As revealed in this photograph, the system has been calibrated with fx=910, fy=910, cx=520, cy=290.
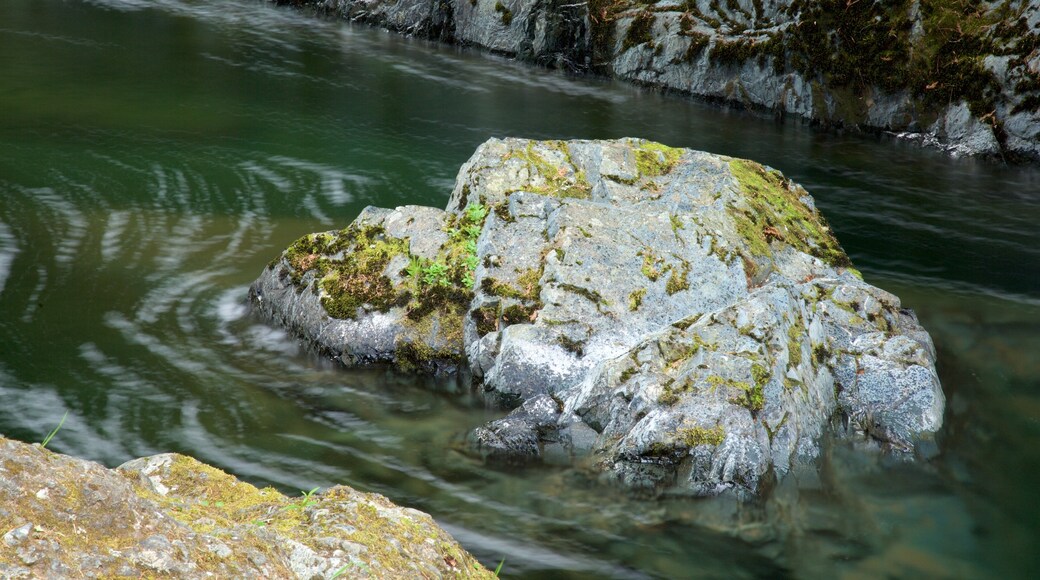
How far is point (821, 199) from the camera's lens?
1287cm

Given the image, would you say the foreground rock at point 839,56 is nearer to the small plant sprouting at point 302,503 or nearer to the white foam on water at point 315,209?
the white foam on water at point 315,209

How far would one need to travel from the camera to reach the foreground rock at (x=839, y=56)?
15.2 meters

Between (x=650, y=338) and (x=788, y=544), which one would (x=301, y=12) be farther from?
(x=788, y=544)

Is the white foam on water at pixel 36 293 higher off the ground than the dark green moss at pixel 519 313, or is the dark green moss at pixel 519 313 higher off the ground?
the dark green moss at pixel 519 313

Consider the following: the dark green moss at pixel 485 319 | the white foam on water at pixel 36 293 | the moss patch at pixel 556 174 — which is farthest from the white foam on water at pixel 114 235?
the dark green moss at pixel 485 319

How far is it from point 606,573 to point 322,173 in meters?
9.07

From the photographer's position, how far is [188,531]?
2.26 meters

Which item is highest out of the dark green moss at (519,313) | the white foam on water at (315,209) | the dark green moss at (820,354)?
the dark green moss at (820,354)

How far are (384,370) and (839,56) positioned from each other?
12.9 meters

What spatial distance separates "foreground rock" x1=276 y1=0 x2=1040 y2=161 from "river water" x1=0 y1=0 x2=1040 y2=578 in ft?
2.54

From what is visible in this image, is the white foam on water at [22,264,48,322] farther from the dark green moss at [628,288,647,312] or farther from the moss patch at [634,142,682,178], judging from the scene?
the moss patch at [634,142,682,178]

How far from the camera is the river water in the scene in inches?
210

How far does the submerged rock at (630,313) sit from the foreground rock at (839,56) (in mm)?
8824

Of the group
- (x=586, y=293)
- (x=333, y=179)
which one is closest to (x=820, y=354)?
(x=586, y=293)
